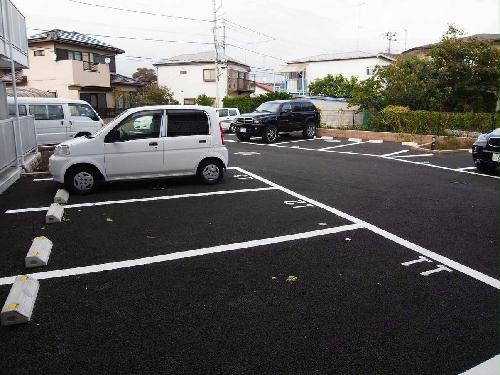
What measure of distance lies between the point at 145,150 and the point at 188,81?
1347 inches

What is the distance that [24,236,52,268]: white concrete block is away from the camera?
13.6 feet

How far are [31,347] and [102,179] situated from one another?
16.5ft

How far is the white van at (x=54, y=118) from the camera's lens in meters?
13.3

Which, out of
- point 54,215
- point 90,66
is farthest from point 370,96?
point 90,66

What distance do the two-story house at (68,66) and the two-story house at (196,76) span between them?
11.4 m

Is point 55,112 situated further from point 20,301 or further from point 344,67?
point 344,67

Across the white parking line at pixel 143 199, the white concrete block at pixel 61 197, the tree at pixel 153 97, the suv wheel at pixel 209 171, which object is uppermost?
the tree at pixel 153 97

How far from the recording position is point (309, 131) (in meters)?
19.4

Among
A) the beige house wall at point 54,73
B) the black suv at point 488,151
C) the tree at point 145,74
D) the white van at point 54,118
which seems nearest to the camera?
the black suv at point 488,151

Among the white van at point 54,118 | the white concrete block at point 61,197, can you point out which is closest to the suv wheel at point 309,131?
the white van at point 54,118

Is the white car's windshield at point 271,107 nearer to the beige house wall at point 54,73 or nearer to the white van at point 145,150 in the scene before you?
the white van at point 145,150

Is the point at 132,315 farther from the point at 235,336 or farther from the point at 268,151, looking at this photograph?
the point at 268,151

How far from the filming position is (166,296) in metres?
3.57

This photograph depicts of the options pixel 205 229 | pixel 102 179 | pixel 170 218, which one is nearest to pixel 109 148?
pixel 102 179
